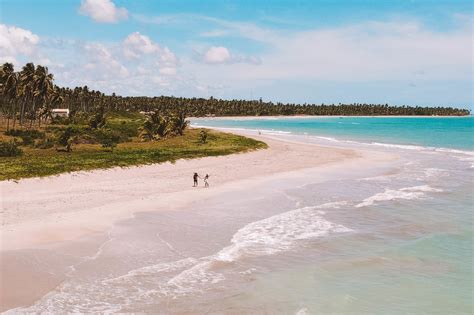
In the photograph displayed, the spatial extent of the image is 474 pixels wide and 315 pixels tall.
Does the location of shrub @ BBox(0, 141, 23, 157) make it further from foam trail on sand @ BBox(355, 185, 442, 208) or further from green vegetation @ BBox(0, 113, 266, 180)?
foam trail on sand @ BBox(355, 185, 442, 208)

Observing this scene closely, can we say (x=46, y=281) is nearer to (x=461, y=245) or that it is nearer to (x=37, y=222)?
(x=37, y=222)

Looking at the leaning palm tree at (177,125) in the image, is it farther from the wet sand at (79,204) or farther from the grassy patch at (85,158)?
the wet sand at (79,204)

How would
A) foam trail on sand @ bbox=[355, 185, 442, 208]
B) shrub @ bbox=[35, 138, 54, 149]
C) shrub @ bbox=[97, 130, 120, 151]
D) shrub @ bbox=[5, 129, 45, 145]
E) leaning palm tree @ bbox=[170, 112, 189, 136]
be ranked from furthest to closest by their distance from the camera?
leaning palm tree @ bbox=[170, 112, 189, 136], shrub @ bbox=[97, 130, 120, 151], shrub @ bbox=[5, 129, 45, 145], shrub @ bbox=[35, 138, 54, 149], foam trail on sand @ bbox=[355, 185, 442, 208]

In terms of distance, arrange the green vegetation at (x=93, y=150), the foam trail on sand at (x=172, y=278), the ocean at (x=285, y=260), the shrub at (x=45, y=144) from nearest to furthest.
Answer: the foam trail on sand at (x=172, y=278), the ocean at (x=285, y=260), the green vegetation at (x=93, y=150), the shrub at (x=45, y=144)

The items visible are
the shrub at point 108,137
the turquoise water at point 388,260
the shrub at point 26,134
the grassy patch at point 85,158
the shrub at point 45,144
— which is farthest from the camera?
the shrub at point 108,137

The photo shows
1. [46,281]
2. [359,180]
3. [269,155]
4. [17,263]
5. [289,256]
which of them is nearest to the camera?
[46,281]

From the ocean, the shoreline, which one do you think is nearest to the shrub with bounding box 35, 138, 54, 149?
the shoreline

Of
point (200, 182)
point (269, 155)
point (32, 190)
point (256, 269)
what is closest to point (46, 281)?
point (256, 269)

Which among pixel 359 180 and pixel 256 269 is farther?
pixel 359 180

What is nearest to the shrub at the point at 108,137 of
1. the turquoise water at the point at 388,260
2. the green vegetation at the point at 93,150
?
the green vegetation at the point at 93,150
